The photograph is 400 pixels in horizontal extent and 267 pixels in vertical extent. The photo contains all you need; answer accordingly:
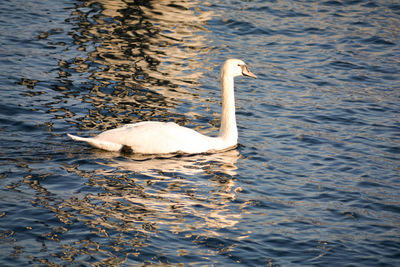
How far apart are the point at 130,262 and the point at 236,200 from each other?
2468 mm

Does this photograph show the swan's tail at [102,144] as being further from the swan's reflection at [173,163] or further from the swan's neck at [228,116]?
the swan's neck at [228,116]

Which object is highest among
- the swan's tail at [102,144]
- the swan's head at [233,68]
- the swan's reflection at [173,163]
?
the swan's head at [233,68]

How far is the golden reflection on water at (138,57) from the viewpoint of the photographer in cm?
1229

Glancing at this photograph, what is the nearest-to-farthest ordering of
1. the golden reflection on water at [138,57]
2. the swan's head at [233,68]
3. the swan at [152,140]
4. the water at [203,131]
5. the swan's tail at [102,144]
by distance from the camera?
the water at [203,131], the swan's tail at [102,144], the swan at [152,140], the swan's head at [233,68], the golden reflection on water at [138,57]

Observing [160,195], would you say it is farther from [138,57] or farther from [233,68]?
[138,57]

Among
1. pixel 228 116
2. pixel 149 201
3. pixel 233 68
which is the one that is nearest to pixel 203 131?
pixel 228 116

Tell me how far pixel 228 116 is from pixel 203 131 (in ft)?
2.71

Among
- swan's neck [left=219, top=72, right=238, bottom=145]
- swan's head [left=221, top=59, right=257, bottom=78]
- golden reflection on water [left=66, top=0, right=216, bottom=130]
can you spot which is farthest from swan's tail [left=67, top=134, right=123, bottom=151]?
swan's head [left=221, top=59, right=257, bottom=78]

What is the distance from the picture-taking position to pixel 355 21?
1917 cm

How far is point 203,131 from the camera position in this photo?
11.9 meters

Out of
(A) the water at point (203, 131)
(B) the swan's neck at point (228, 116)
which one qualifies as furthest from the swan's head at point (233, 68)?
(A) the water at point (203, 131)

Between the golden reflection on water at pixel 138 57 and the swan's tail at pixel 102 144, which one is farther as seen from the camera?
the golden reflection on water at pixel 138 57

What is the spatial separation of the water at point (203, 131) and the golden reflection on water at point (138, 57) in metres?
0.06

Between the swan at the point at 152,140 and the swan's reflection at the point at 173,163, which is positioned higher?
the swan at the point at 152,140
